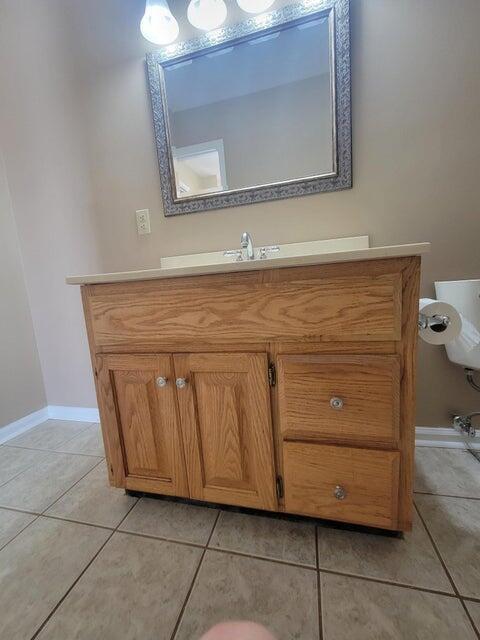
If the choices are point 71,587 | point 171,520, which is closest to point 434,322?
point 171,520

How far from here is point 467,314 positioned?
3.18 feet

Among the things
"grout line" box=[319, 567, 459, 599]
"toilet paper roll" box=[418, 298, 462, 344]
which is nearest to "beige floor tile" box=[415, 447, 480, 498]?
"grout line" box=[319, 567, 459, 599]

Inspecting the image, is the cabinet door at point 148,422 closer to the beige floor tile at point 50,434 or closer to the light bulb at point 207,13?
the beige floor tile at point 50,434

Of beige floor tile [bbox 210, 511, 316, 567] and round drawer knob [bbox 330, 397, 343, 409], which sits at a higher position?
round drawer knob [bbox 330, 397, 343, 409]

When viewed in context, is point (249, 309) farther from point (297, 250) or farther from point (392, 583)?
point (392, 583)

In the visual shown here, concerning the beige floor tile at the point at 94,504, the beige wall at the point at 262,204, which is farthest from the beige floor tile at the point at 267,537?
the beige wall at the point at 262,204

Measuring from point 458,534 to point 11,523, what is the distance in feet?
4.57

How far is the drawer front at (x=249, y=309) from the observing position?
24.4 inches

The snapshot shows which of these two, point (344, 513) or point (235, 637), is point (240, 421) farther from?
point (235, 637)

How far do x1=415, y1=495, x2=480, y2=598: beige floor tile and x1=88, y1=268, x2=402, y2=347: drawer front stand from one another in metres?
0.61

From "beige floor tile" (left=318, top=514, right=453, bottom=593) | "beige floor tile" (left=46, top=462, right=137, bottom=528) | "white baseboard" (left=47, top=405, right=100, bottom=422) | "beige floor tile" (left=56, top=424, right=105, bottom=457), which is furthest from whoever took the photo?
"white baseboard" (left=47, top=405, right=100, bottom=422)

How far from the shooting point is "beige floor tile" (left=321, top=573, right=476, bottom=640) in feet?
1.86

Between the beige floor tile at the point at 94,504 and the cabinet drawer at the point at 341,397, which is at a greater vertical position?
the cabinet drawer at the point at 341,397

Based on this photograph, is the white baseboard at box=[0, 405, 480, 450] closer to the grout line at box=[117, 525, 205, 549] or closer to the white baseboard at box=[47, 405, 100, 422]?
the white baseboard at box=[47, 405, 100, 422]
